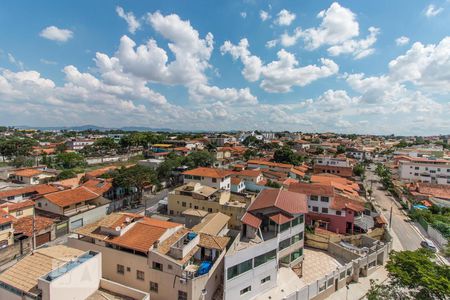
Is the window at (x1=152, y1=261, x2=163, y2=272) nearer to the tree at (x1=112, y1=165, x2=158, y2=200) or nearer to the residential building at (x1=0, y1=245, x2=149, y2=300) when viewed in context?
the residential building at (x1=0, y1=245, x2=149, y2=300)

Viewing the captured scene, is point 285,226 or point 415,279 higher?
point 285,226

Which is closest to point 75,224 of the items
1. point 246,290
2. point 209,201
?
point 209,201

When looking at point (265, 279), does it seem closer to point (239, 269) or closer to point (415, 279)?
point (239, 269)

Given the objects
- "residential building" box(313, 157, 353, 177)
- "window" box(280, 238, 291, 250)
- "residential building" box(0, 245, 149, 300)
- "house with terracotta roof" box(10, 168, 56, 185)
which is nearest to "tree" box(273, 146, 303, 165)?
"residential building" box(313, 157, 353, 177)

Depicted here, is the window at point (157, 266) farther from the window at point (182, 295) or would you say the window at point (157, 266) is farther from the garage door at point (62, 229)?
the garage door at point (62, 229)

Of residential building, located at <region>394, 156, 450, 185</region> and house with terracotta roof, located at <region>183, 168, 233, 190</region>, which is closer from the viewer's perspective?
house with terracotta roof, located at <region>183, 168, 233, 190</region>

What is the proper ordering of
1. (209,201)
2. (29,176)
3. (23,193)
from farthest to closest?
1. (29,176)
2. (23,193)
3. (209,201)
